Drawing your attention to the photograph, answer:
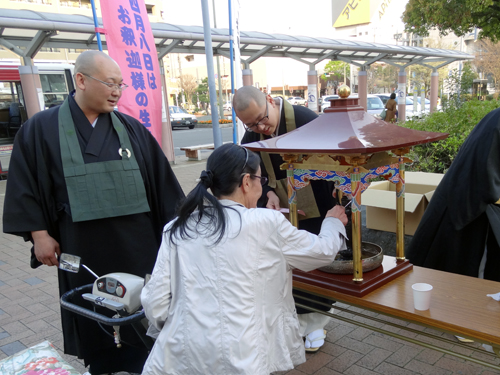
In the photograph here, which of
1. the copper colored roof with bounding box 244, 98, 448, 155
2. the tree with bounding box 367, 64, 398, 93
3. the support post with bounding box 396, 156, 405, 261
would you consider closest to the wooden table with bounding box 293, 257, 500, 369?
the support post with bounding box 396, 156, 405, 261

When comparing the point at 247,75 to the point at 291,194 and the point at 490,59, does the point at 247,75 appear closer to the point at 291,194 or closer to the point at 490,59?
the point at 291,194

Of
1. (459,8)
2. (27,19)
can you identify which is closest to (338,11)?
(459,8)

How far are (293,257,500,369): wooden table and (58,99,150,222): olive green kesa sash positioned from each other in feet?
3.04

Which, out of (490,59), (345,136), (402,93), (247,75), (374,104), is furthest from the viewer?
(490,59)

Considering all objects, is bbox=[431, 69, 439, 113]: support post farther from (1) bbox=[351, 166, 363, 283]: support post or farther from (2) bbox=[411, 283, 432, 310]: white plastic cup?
(2) bbox=[411, 283, 432, 310]: white plastic cup

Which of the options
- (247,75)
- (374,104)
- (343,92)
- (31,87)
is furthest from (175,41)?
(374,104)

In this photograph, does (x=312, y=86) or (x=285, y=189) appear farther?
(x=312, y=86)

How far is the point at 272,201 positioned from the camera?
7.97 feet

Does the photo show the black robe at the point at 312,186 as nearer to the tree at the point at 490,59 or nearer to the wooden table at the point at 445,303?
the wooden table at the point at 445,303

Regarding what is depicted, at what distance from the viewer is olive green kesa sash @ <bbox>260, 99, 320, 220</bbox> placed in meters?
2.34

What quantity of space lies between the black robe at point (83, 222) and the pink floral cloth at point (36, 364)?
0.26 m

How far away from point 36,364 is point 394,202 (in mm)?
2455

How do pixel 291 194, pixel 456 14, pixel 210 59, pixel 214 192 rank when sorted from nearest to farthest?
pixel 214 192, pixel 291 194, pixel 210 59, pixel 456 14

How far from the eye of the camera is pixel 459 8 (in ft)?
27.4
